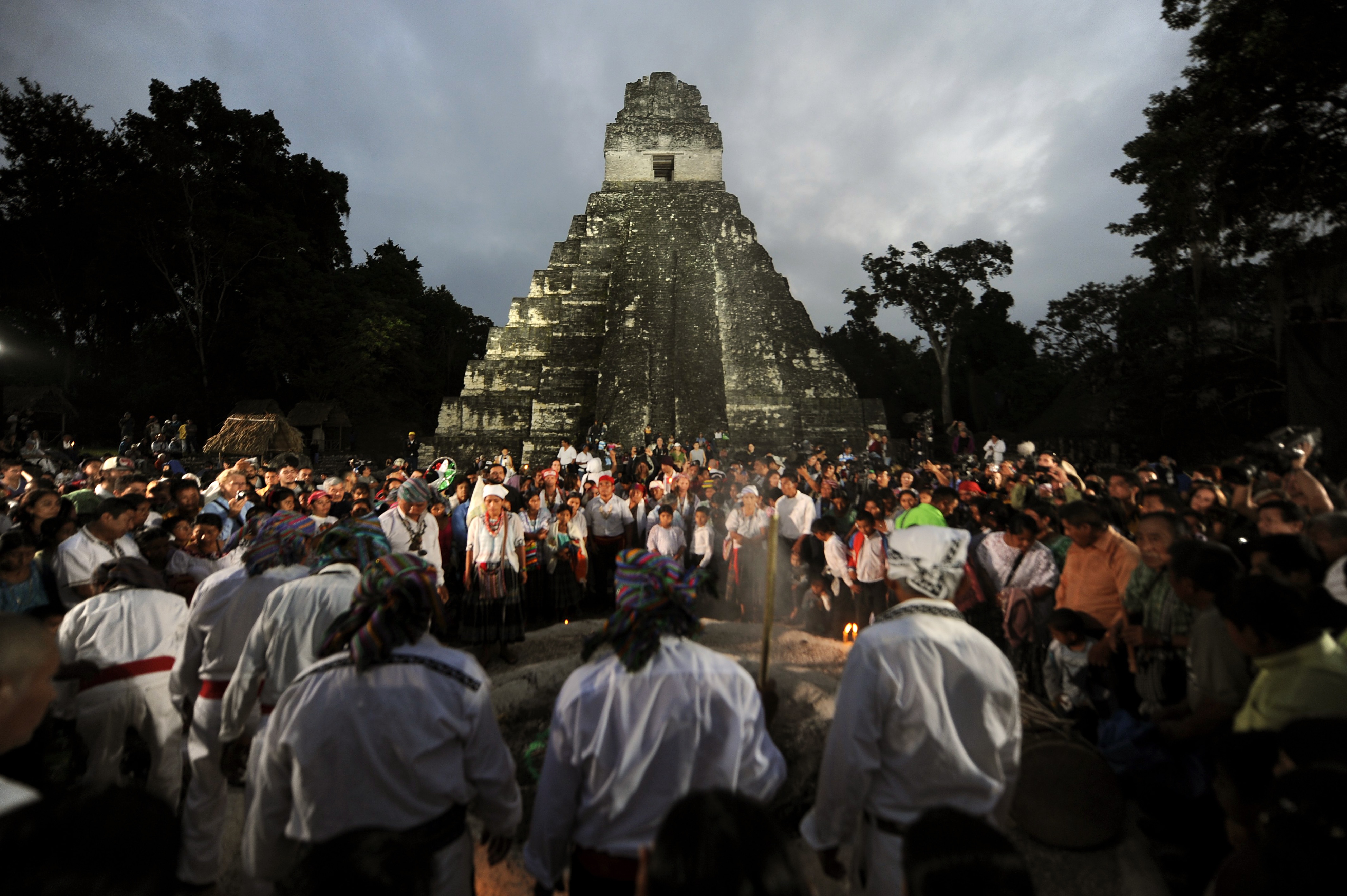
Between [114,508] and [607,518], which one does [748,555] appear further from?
[114,508]

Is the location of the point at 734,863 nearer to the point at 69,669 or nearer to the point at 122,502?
the point at 69,669

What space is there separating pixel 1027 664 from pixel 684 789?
12.4ft

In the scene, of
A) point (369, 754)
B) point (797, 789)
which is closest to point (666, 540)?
point (797, 789)

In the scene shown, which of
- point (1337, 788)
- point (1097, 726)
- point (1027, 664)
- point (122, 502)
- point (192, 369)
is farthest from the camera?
point (192, 369)

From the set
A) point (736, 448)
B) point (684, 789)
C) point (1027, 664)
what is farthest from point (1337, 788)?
point (736, 448)

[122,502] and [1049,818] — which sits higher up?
[122,502]

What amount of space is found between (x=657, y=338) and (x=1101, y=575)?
1255 cm

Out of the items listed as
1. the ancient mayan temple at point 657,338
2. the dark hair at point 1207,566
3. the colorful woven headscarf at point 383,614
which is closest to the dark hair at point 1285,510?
the dark hair at point 1207,566

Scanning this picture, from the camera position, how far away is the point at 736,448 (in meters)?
14.5

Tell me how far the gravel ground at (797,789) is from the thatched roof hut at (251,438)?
49.1ft

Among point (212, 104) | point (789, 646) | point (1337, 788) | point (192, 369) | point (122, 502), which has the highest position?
point (212, 104)

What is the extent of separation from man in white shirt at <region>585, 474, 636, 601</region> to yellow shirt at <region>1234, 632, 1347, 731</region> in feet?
21.8

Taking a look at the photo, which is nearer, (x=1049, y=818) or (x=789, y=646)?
(x=1049, y=818)

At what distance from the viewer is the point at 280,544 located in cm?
367
